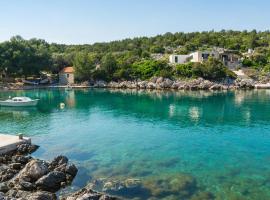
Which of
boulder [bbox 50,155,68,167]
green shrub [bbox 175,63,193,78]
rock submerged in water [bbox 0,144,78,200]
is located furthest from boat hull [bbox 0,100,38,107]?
green shrub [bbox 175,63,193,78]

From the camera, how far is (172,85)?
95062 mm

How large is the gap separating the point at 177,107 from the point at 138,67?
1827 inches

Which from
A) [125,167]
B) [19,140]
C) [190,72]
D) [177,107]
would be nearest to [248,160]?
[125,167]

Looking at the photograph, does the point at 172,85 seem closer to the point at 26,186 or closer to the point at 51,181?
the point at 51,181

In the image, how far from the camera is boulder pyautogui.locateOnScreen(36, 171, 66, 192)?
21641 millimetres

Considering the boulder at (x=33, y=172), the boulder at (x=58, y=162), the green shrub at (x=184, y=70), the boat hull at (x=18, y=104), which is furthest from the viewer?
the green shrub at (x=184, y=70)

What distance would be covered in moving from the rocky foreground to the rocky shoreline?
7066cm

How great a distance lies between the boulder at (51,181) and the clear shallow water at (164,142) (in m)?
1.32

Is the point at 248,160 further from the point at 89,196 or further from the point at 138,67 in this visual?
the point at 138,67

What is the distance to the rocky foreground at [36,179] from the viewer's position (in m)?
19.0

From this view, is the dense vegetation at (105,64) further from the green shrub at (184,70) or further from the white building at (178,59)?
the white building at (178,59)

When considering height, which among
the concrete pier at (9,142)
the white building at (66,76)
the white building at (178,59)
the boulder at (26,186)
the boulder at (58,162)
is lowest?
the boulder at (26,186)

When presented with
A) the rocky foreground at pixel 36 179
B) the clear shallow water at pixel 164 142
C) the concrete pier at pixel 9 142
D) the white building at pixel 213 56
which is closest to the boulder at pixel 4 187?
the rocky foreground at pixel 36 179

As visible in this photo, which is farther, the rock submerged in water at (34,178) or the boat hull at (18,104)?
the boat hull at (18,104)
